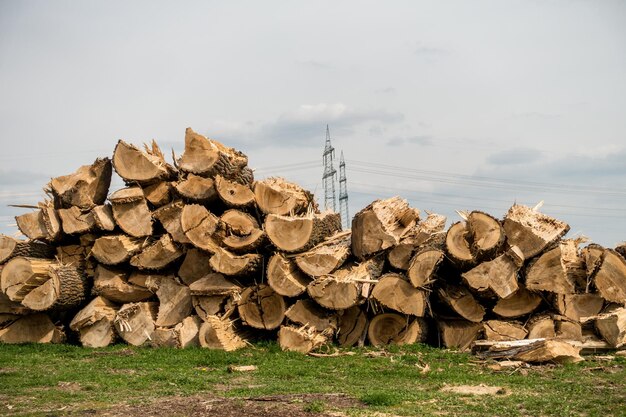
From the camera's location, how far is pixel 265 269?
45.6ft

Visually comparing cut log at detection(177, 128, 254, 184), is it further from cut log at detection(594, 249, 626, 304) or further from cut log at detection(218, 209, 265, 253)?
cut log at detection(594, 249, 626, 304)

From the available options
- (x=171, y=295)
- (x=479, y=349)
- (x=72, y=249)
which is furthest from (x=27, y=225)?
(x=479, y=349)

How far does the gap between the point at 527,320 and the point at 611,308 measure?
4.76 feet

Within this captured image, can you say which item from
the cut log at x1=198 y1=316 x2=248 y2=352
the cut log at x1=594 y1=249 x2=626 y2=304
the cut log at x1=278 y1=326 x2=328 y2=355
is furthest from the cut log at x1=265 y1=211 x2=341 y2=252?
the cut log at x1=594 y1=249 x2=626 y2=304

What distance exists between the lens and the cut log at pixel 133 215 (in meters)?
14.5

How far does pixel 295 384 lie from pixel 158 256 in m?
4.93

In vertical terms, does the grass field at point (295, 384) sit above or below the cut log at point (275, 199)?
below

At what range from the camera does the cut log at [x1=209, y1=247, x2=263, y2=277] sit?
13516 mm

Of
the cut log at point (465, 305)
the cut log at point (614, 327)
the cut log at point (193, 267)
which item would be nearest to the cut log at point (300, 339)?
the cut log at point (193, 267)

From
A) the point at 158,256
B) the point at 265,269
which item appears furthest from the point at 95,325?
the point at 265,269

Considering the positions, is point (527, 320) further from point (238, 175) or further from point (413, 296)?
point (238, 175)

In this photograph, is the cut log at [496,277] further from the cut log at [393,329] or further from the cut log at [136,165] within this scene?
the cut log at [136,165]

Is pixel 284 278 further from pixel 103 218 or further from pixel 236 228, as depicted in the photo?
pixel 103 218

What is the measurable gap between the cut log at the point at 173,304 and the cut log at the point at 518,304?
5536 millimetres
